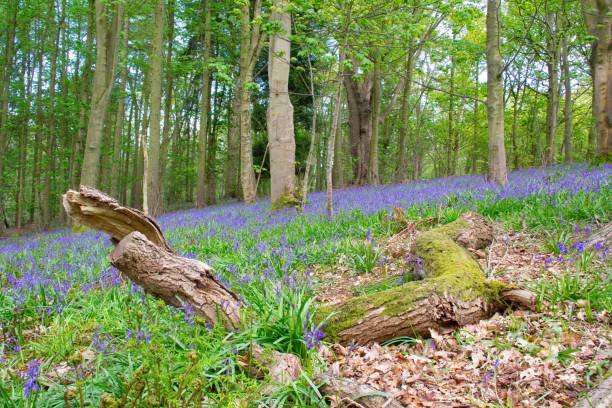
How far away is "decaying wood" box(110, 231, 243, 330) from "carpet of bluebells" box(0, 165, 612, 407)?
4.5 inches

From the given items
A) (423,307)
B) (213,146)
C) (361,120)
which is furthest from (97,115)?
(213,146)

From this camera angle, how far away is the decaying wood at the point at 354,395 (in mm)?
2240

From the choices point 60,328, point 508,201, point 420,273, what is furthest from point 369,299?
point 508,201

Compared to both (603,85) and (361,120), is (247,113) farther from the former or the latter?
(603,85)

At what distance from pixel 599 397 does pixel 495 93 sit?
7.95 m

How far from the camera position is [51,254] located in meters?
7.37

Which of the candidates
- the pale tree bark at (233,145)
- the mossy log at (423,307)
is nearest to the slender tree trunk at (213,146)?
the pale tree bark at (233,145)

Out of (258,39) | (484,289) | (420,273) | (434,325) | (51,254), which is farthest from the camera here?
(258,39)

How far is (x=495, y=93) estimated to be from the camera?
8688 mm

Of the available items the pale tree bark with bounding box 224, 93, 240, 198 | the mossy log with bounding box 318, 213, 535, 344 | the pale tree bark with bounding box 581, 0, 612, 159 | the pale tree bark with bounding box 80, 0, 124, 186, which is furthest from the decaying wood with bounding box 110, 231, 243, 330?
the pale tree bark with bounding box 224, 93, 240, 198

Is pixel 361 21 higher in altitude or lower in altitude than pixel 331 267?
higher

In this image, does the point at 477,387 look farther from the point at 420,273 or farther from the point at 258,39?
the point at 258,39

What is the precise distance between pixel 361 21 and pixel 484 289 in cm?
624

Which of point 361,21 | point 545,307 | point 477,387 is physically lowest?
point 477,387
